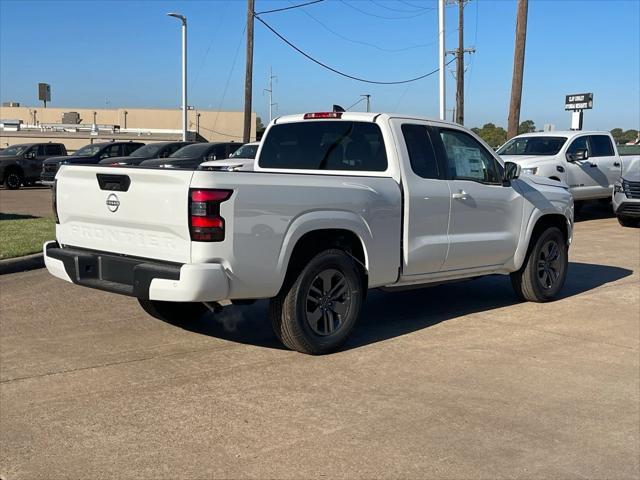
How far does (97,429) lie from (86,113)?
2802 inches

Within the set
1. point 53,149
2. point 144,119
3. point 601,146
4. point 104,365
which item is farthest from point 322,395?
point 144,119

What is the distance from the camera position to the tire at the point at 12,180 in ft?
84.6

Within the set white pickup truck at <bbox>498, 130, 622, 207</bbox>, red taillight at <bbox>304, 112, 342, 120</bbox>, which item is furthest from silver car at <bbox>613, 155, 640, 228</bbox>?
red taillight at <bbox>304, 112, 342, 120</bbox>

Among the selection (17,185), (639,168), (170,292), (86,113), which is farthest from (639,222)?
(86,113)

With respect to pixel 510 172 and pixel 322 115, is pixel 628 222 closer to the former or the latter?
pixel 510 172

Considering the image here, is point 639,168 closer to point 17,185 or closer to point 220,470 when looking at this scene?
point 220,470

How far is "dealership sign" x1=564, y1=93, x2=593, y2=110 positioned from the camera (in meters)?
22.8

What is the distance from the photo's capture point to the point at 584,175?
51.8 ft

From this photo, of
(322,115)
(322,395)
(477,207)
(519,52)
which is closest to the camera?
(322,395)

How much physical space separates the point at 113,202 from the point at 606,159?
46.7 feet

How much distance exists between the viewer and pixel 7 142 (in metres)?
51.3

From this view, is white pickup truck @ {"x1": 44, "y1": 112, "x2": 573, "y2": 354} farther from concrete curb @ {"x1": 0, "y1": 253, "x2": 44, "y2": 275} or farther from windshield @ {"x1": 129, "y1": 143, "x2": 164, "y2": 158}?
windshield @ {"x1": 129, "y1": 143, "x2": 164, "y2": 158}

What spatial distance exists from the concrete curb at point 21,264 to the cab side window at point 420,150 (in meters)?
5.63

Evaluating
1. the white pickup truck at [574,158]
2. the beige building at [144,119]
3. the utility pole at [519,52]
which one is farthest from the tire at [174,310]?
the beige building at [144,119]
